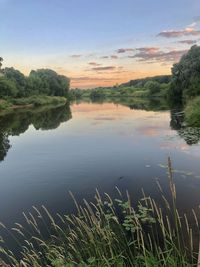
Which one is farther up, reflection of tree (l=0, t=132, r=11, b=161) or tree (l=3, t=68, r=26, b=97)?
tree (l=3, t=68, r=26, b=97)

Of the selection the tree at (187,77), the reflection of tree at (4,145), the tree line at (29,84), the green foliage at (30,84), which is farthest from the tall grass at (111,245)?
the green foliage at (30,84)

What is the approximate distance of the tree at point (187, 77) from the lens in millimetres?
63537

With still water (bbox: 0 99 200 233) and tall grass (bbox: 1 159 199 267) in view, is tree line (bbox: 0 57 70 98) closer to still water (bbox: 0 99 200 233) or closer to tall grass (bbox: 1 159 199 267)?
still water (bbox: 0 99 200 233)

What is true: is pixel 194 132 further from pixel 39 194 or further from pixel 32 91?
pixel 32 91

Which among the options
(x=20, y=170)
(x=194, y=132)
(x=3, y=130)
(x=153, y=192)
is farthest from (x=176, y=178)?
(x=3, y=130)

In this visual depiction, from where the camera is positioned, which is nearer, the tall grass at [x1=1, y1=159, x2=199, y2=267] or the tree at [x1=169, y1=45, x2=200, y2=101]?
the tall grass at [x1=1, y1=159, x2=199, y2=267]

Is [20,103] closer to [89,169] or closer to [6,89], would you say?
[6,89]

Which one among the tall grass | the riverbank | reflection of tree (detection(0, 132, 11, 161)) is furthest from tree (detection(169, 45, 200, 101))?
the tall grass

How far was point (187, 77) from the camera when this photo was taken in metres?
71.1

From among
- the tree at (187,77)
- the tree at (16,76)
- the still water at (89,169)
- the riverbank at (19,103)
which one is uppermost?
the tree at (16,76)

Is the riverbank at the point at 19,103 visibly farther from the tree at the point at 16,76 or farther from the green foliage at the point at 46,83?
the green foliage at the point at 46,83

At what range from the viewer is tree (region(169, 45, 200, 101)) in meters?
63.5

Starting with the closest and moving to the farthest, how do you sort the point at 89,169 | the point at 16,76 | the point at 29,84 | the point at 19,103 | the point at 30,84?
the point at 89,169 → the point at 19,103 → the point at 29,84 → the point at 30,84 → the point at 16,76

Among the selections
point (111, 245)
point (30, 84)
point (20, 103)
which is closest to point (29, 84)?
point (30, 84)
